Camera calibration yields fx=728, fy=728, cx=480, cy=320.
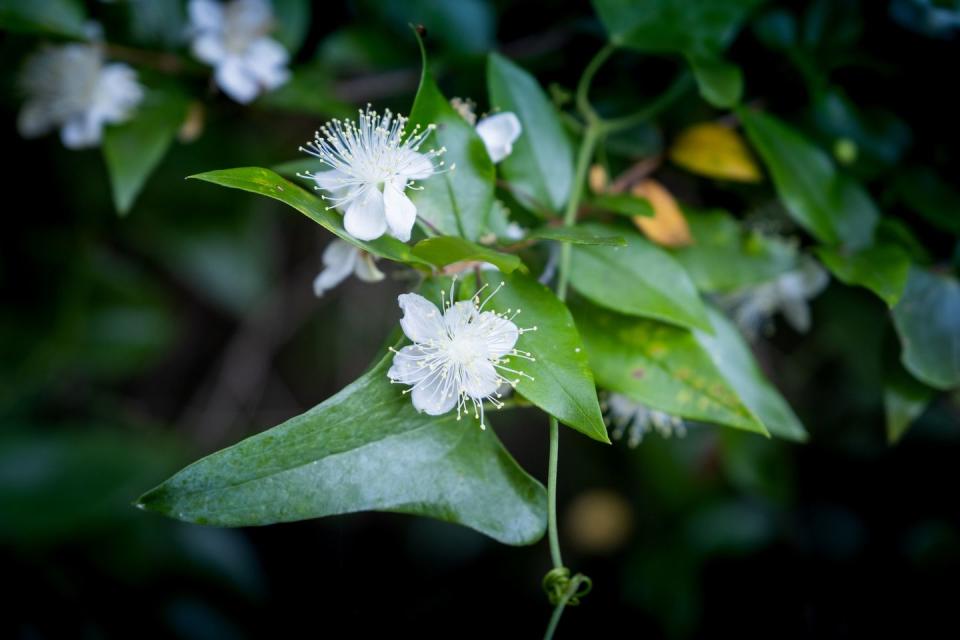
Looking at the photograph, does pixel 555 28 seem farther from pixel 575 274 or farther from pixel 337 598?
pixel 337 598

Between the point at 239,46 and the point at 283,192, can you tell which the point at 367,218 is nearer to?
the point at 283,192

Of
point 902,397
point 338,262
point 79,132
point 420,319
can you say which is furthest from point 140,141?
point 902,397

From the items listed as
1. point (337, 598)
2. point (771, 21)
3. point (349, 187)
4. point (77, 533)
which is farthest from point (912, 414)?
point (77, 533)

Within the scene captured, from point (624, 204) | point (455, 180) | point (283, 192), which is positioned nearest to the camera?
point (283, 192)

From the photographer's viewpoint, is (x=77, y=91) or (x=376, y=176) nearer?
(x=376, y=176)

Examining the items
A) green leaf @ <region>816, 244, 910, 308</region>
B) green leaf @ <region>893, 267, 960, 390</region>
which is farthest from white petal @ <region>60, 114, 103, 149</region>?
green leaf @ <region>893, 267, 960, 390</region>

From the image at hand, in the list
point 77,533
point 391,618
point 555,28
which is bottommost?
point 391,618
